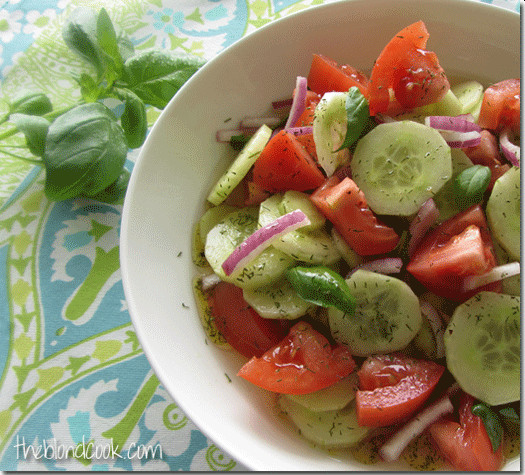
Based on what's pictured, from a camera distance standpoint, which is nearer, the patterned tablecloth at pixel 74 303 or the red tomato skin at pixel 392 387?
the red tomato skin at pixel 392 387

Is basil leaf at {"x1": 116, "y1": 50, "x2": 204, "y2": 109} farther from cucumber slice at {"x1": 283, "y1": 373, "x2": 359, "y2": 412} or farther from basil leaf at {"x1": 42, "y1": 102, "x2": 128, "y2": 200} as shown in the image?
cucumber slice at {"x1": 283, "y1": 373, "x2": 359, "y2": 412}

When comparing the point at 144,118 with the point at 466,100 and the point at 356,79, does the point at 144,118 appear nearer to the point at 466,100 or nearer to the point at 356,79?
the point at 356,79

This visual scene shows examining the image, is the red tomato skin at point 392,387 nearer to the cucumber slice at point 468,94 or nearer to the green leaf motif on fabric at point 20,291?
the cucumber slice at point 468,94

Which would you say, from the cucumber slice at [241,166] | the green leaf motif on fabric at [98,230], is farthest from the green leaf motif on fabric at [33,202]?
the cucumber slice at [241,166]

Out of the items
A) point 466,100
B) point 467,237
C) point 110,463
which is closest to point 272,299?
point 467,237

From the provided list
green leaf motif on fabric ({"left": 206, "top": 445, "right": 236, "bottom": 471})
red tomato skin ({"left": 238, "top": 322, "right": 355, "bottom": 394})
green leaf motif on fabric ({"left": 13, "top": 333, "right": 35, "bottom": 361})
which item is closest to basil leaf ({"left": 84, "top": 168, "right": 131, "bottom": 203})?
green leaf motif on fabric ({"left": 13, "top": 333, "right": 35, "bottom": 361})

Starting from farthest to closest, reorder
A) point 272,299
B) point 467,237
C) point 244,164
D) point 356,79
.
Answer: point 356,79
point 244,164
point 272,299
point 467,237
